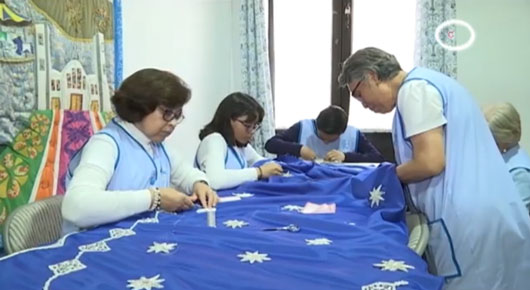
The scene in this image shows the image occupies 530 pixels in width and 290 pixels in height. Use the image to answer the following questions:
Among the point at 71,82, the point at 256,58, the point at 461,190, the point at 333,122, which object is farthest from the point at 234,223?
the point at 256,58

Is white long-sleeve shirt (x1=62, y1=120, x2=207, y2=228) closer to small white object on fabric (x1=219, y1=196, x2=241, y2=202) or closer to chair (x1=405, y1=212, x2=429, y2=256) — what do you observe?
small white object on fabric (x1=219, y1=196, x2=241, y2=202)

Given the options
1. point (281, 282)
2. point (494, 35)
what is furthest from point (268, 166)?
point (494, 35)

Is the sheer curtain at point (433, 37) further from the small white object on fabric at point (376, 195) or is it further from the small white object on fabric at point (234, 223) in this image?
the small white object on fabric at point (234, 223)

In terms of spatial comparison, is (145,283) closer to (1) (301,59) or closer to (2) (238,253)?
(2) (238,253)

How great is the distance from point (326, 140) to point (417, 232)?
7.24 ft

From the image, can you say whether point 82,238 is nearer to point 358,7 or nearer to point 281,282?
point 281,282

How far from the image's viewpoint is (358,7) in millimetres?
4578

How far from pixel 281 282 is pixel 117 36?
2625 mm

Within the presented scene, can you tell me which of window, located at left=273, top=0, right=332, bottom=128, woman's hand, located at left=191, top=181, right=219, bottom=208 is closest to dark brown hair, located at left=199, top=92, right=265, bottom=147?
woman's hand, located at left=191, top=181, right=219, bottom=208

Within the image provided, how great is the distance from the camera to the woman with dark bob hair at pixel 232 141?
7.60ft

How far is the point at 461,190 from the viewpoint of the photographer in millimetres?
1498

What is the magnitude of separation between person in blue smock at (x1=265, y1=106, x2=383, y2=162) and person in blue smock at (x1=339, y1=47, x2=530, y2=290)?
1.86 m

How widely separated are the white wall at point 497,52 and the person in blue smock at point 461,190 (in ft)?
10.7

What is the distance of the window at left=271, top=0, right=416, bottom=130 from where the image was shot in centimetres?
457
